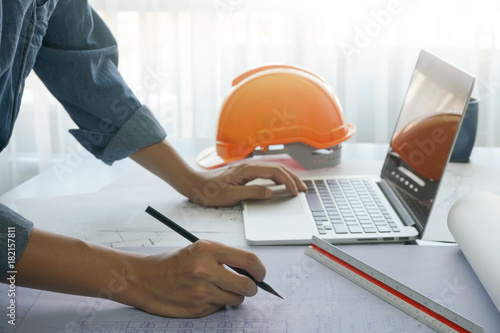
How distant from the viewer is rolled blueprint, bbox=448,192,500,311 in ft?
2.27

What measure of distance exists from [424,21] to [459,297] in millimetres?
1540

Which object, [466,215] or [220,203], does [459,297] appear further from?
[220,203]

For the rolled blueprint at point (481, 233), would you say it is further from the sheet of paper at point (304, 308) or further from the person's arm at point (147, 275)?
the person's arm at point (147, 275)

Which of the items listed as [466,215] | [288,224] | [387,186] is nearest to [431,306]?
[466,215]

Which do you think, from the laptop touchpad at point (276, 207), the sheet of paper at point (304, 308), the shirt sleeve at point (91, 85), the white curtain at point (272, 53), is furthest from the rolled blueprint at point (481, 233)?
the white curtain at point (272, 53)

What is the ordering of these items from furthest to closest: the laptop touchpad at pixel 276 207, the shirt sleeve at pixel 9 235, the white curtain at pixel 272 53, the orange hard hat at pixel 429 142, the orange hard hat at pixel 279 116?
the white curtain at pixel 272 53
the orange hard hat at pixel 279 116
the laptop touchpad at pixel 276 207
the orange hard hat at pixel 429 142
the shirt sleeve at pixel 9 235

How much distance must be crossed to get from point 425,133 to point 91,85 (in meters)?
0.56

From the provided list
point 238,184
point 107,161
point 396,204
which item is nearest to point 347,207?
point 396,204

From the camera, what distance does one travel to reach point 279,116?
1.21 meters

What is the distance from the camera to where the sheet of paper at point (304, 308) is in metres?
0.65

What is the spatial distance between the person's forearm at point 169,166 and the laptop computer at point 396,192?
0.12 m

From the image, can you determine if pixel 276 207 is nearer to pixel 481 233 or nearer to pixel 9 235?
pixel 481 233

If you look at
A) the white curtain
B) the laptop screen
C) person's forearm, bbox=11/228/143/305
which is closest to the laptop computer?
the laptop screen

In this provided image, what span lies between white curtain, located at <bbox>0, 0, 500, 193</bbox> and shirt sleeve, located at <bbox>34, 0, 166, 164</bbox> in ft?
3.74
